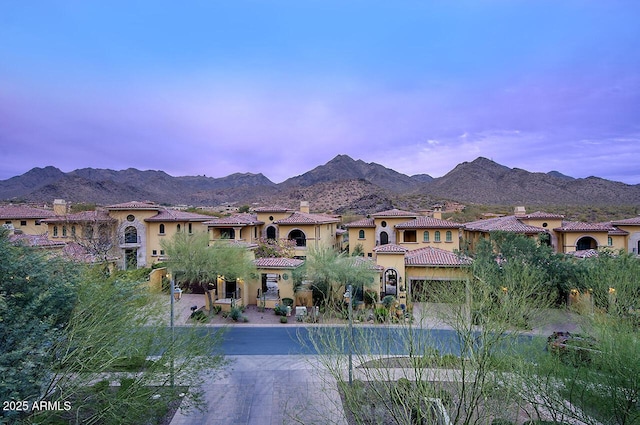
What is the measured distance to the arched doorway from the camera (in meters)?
32.9

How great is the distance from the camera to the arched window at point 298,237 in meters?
35.4

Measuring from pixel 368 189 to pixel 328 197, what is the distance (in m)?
10.7

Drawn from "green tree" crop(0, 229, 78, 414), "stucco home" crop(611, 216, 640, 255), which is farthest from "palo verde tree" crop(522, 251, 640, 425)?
"stucco home" crop(611, 216, 640, 255)

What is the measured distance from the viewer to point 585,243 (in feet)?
109

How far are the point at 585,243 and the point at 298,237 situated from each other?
1053 inches

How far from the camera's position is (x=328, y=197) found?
283 feet

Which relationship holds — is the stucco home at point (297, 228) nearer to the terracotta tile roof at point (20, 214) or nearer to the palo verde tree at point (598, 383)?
the palo verde tree at point (598, 383)

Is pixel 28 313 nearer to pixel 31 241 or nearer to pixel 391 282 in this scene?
pixel 31 241

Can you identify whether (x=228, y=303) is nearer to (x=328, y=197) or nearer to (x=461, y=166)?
(x=328, y=197)

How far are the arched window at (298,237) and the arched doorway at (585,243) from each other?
2523 centimetres

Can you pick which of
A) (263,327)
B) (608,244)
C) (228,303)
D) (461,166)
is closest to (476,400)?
(263,327)

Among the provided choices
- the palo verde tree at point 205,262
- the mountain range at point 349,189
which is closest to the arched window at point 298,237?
the palo verde tree at point 205,262

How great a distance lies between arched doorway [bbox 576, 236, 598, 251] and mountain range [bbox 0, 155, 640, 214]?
130 ft

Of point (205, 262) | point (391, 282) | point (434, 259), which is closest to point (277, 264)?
point (205, 262)
